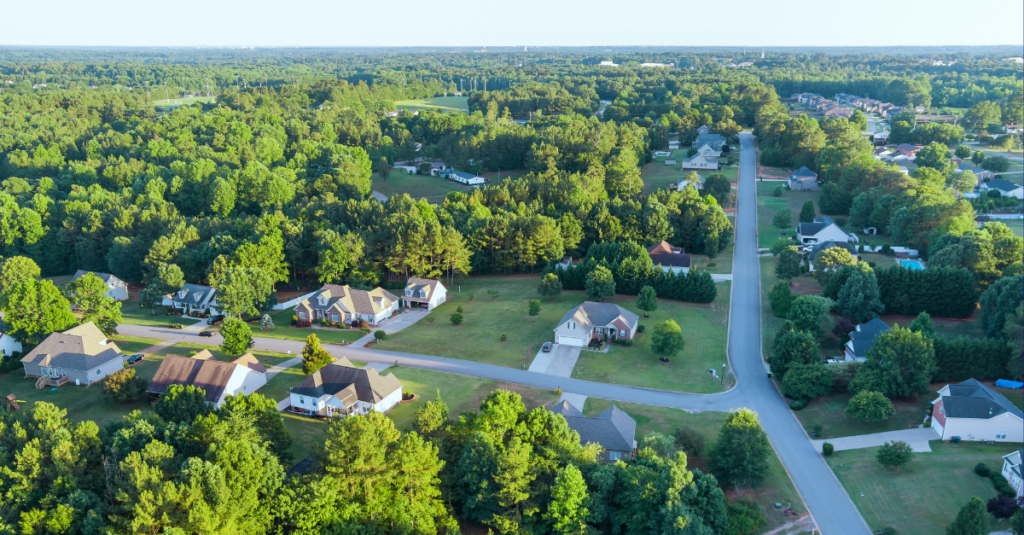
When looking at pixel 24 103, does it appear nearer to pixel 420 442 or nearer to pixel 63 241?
pixel 63 241

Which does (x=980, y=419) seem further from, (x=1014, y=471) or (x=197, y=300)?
(x=197, y=300)

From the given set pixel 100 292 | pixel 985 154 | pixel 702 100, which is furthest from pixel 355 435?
pixel 702 100

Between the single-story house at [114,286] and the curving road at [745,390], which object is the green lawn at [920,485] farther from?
the single-story house at [114,286]

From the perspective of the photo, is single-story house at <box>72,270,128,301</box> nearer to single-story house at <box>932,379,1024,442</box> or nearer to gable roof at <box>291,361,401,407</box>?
gable roof at <box>291,361,401,407</box>

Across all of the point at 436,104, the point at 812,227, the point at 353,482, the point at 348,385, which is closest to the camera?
the point at 353,482

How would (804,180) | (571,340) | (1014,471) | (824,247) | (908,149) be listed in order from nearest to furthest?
(1014,471) → (571,340) → (824,247) → (804,180) → (908,149)

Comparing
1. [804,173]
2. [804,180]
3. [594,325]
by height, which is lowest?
[594,325]

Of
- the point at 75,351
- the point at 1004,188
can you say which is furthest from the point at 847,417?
the point at 1004,188
